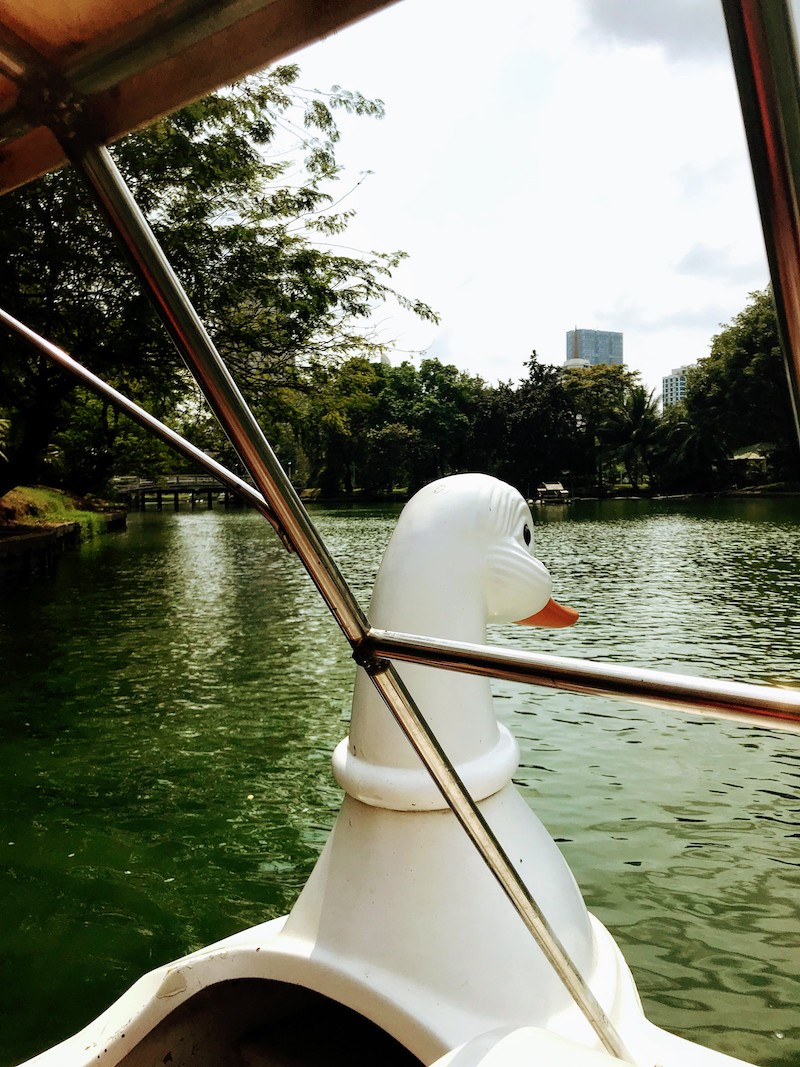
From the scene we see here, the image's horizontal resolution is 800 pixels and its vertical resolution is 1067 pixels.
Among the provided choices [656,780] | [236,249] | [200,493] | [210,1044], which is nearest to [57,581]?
[236,249]

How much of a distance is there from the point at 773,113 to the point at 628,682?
0.52 meters

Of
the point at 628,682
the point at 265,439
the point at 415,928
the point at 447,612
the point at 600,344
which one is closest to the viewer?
the point at 628,682

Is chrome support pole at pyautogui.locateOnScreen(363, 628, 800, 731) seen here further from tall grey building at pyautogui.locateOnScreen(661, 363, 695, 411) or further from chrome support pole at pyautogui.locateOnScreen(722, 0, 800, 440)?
tall grey building at pyautogui.locateOnScreen(661, 363, 695, 411)

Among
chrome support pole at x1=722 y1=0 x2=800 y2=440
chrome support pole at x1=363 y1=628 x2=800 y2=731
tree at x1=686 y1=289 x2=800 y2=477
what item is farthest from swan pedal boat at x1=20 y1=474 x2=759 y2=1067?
A: tree at x1=686 y1=289 x2=800 y2=477

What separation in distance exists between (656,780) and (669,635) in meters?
4.21

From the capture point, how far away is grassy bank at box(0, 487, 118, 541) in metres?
16.0

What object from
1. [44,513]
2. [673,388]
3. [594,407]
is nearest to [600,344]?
[673,388]

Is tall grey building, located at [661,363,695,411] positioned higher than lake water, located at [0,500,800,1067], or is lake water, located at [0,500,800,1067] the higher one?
tall grey building, located at [661,363,695,411]

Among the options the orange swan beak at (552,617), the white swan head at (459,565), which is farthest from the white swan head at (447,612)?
the orange swan beak at (552,617)

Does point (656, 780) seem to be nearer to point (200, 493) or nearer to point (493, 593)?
point (493, 593)

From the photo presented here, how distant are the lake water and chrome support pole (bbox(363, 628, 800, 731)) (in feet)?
7.76

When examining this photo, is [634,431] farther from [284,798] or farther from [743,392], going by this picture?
[284,798]

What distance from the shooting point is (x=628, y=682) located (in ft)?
2.71

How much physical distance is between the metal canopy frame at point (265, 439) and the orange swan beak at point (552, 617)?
893 millimetres
